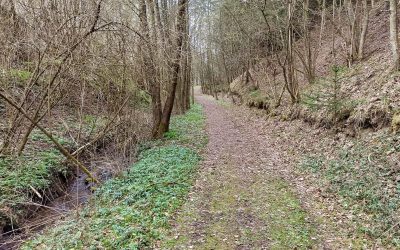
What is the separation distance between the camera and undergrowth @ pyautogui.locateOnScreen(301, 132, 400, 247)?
5277mm

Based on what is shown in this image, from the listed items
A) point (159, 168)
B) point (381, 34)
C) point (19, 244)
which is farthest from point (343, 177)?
point (381, 34)

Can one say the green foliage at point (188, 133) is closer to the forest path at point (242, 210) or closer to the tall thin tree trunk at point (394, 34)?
the forest path at point (242, 210)

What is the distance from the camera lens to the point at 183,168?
8789 mm

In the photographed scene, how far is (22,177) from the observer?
26.2 ft

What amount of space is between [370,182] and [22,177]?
27.5ft

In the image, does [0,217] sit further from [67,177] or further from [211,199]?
[211,199]

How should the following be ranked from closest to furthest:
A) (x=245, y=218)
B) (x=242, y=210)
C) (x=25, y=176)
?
(x=245, y=218) → (x=242, y=210) → (x=25, y=176)

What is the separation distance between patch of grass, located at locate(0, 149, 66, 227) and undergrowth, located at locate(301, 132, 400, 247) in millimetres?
6994

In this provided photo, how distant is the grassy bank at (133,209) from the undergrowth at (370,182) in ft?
11.5

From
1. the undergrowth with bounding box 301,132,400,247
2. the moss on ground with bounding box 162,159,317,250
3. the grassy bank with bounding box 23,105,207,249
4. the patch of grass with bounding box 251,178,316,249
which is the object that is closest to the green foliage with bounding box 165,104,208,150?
the grassy bank with bounding box 23,105,207,249

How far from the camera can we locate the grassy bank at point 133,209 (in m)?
5.32

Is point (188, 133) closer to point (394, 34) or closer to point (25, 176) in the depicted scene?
point (25, 176)

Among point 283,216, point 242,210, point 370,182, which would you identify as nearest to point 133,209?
point 242,210

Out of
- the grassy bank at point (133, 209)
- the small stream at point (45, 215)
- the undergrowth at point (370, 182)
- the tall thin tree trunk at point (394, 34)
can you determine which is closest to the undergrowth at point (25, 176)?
the small stream at point (45, 215)
